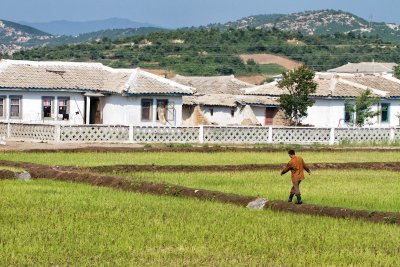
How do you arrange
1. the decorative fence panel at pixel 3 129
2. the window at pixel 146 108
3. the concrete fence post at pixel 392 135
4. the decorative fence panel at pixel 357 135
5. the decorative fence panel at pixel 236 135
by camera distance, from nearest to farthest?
the decorative fence panel at pixel 3 129 → the decorative fence panel at pixel 236 135 → the decorative fence panel at pixel 357 135 → the concrete fence post at pixel 392 135 → the window at pixel 146 108

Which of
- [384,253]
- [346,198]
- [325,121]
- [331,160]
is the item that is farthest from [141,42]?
[384,253]

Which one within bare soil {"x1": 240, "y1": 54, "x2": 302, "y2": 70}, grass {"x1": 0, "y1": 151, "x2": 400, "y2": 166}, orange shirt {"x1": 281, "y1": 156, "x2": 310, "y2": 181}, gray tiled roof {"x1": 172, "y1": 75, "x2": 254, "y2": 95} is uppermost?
bare soil {"x1": 240, "y1": 54, "x2": 302, "y2": 70}

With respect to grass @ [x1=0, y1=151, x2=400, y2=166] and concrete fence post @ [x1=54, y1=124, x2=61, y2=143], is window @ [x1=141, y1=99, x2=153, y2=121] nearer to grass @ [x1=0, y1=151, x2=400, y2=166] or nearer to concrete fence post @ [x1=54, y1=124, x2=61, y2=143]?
concrete fence post @ [x1=54, y1=124, x2=61, y2=143]

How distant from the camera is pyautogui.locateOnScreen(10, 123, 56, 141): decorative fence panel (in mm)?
46375

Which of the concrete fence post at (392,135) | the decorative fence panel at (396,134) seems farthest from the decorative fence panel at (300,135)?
the decorative fence panel at (396,134)

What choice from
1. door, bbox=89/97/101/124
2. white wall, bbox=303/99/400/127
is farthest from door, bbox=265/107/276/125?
door, bbox=89/97/101/124

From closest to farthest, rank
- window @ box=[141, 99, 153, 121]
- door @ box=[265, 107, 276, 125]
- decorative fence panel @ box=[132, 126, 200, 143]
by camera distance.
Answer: decorative fence panel @ box=[132, 126, 200, 143], window @ box=[141, 99, 153, 121], door @ box=[265, 107, 276, 125]

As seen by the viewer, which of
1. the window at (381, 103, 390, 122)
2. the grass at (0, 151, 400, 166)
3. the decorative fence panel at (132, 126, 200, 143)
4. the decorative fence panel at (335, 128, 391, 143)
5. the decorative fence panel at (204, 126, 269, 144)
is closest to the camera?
the grass at (0, 151, 400, 166)

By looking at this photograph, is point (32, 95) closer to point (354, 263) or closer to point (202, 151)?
point (202, 151)

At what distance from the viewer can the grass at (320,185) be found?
25.1m

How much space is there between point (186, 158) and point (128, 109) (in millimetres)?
15663

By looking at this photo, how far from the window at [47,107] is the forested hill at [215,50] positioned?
57731 millimetres

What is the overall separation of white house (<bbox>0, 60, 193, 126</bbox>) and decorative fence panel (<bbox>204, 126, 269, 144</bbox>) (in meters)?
6.49

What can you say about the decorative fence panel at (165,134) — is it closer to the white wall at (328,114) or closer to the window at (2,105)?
the window at (2,105)
